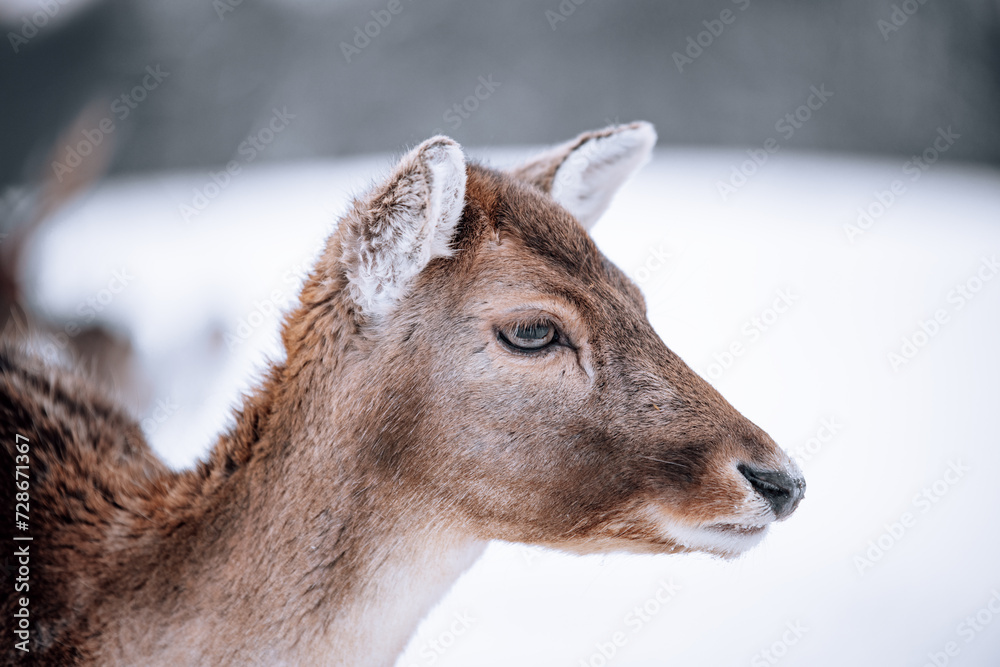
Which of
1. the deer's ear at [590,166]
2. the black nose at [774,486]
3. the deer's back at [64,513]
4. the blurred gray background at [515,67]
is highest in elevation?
the blurred gray background at [515,67]

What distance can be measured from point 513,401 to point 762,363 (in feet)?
20.9

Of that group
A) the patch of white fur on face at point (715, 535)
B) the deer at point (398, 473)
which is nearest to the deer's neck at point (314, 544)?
the deer at point (398, 473)

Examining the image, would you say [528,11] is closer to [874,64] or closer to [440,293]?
[874,64]

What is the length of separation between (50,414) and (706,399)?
243cm

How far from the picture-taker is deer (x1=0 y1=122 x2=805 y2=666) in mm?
2395

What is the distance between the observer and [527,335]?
2.53m

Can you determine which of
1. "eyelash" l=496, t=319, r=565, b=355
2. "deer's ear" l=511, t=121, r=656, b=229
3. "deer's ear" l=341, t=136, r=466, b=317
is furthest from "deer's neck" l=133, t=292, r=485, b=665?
"deer's ear" l=511, t=121, r=656, b=229

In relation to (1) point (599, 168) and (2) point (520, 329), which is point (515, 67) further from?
(2) point (520, 329)

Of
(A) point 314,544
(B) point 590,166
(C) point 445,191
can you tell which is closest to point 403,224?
(C) point 445,191

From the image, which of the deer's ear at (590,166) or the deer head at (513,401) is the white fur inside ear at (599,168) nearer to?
the deer's ear at (590,166)

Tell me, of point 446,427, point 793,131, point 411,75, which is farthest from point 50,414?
point 793,131

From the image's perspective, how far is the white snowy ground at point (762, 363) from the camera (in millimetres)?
5258

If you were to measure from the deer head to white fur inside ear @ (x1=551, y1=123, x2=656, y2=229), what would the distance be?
80 centimetres

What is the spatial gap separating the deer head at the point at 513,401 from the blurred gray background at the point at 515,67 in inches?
311
